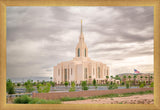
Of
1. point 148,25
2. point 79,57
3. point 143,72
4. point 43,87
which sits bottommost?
point 43,87

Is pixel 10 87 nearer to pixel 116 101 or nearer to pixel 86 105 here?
pixel 86 105

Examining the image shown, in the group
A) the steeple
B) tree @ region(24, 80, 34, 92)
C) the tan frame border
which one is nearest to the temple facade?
the steeple

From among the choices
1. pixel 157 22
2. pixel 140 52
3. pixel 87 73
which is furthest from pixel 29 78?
pixel 87 73

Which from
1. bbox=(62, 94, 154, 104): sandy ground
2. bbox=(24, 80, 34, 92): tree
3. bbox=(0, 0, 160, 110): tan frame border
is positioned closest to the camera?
bbox=(0, 0, 160, 110): tan frame border

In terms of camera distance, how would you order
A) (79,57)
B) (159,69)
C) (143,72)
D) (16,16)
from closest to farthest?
(159,69) < (16,16) < (143,72) < (79,57)

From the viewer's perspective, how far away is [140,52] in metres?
6.51

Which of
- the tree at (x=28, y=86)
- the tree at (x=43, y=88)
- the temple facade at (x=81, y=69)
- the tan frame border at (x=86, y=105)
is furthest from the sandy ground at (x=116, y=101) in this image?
the temple facade at (x=81, y=69)

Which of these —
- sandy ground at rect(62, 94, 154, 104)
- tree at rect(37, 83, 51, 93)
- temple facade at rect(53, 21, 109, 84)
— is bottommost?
sandy ground at rect(62, 94, 154, 104)

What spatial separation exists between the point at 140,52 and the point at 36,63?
3.70 m

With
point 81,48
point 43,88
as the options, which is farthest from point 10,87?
point 81,48

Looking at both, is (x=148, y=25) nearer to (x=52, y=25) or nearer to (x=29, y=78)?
(x=52, y=25)

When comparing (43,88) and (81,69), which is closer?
(43,88)

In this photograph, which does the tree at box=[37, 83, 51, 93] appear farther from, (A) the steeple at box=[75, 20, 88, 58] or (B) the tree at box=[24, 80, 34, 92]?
(A) the steeple at box=[75, 20, 88, 58]

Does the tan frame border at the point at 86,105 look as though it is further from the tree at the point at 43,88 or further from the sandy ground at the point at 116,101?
the tree at the point at 43,88
